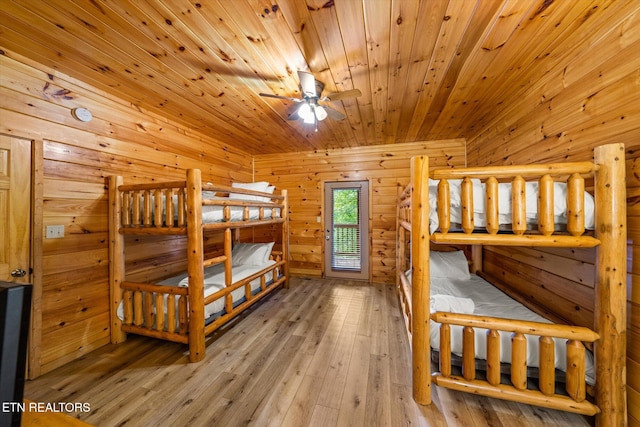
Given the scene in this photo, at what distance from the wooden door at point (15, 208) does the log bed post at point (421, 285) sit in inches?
110

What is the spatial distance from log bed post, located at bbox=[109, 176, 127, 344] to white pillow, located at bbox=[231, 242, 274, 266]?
1.27 m

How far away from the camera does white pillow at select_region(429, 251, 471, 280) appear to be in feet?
9.07

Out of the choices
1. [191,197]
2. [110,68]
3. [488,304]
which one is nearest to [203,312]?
[191,197]

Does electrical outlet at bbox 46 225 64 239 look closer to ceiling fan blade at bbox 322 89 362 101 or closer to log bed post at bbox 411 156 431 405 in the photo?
ceiling fan blade at bbox 322 89 362 101

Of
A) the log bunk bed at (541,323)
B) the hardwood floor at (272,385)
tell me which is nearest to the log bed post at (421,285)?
the log bunk bed at (541,323)

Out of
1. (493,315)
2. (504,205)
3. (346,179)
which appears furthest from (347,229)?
(504,205)

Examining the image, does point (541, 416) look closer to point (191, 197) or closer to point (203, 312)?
point (203, 312)

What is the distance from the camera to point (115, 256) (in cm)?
213

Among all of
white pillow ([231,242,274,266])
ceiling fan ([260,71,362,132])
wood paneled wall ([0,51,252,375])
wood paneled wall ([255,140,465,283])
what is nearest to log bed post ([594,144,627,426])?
ceiling fan ([260,71,362,132])

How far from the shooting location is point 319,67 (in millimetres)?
1793

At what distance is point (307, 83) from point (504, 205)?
5.24 ft

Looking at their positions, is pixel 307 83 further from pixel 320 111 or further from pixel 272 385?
pixel 272 385

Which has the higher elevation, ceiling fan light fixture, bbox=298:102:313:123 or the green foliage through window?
ceiling fan light fixture, bbox=298:102:313:123

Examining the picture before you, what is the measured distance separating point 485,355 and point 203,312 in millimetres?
2169
